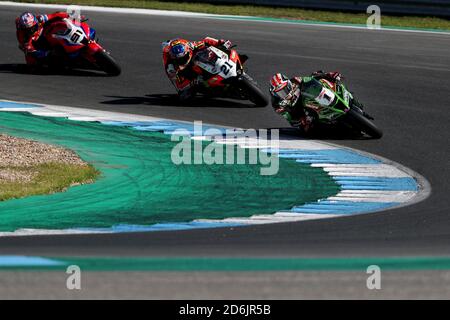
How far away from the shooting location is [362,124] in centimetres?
1355

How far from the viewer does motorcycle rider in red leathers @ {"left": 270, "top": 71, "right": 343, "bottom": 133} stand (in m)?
13.8

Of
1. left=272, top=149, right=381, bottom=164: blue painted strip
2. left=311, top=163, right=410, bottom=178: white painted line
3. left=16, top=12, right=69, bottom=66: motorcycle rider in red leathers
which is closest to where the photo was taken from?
left=311, top=163, right=410, bottom=178: white painted line

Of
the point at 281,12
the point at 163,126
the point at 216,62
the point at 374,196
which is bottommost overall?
the point at 374,196

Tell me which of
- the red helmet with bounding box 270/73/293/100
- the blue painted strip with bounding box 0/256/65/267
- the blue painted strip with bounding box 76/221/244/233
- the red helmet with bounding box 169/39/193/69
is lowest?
the blue painted strip with bounding box 0/256/65/267

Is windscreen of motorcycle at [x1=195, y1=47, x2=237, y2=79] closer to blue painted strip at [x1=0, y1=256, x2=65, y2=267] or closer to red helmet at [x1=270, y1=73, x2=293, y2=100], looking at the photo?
red helmet at [x1=270, y1=73, x2=293, y2=100]

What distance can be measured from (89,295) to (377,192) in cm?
458

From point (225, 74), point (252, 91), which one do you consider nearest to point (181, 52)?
point (225, 74)

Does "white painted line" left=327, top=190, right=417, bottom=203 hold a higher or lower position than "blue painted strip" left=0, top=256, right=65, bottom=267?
higher

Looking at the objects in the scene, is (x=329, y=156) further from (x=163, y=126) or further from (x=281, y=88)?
(x=163, y=126)

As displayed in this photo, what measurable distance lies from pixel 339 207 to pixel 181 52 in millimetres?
6431

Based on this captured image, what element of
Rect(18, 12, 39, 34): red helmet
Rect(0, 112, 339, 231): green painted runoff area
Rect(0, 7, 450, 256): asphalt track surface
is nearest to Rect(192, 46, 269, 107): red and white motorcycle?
Rect(0, 7, 450, 256): asphalt track surface

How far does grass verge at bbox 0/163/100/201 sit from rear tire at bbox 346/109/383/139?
3517 mm

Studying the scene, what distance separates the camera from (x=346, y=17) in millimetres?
25969
